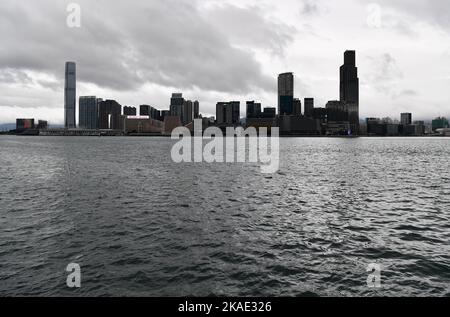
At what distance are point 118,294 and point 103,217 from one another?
55.8ft

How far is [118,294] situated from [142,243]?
8036 mm

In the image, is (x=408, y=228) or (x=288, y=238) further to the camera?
(x=408, y=228)

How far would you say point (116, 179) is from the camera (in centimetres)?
6159

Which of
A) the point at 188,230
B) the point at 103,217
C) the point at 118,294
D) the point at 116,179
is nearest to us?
the point at 118,294

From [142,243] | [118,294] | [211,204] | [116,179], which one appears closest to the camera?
[118,294]

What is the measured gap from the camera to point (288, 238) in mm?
27406
